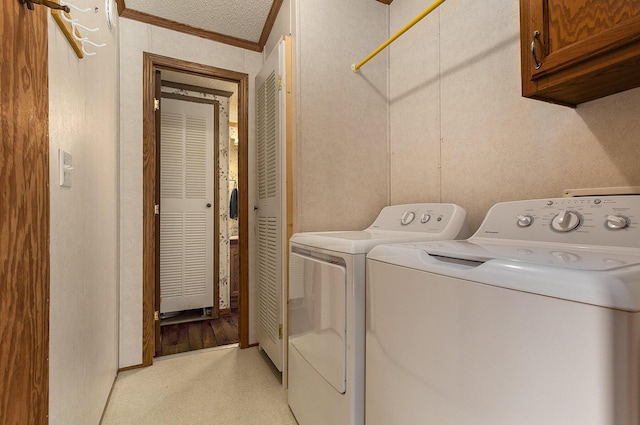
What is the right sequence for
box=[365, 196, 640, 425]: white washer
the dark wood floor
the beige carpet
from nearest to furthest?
box=[365, 196, 640, 425]: white washer → the beige carpet → the dark wood floor

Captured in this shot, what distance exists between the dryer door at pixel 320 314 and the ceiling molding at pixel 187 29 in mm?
1904

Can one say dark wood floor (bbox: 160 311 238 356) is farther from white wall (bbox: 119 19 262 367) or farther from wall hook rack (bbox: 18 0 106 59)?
wall hook rack (bbox: 18 0 106 59)

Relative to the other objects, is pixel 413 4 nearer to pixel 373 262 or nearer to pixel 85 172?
pixel 373 262

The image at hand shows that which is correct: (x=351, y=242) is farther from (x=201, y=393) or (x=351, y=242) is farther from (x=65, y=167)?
(x=201, y=393)

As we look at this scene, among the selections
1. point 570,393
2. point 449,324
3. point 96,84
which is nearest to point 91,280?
point 96,84

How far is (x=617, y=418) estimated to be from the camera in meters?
0.46

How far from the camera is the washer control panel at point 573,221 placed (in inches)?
33.2

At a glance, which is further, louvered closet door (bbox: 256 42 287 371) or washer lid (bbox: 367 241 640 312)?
louvered closet door (bbox: 256 42 287 371)

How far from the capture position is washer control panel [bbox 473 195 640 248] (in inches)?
33.2

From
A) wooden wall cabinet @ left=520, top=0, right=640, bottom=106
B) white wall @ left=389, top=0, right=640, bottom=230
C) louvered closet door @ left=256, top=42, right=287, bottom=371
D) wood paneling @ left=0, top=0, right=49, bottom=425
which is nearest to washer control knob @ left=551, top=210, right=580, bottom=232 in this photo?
white wall @ left=389, top=0, right=640, bottom=230

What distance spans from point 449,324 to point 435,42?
1586 millimetres

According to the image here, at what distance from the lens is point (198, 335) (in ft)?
9.12

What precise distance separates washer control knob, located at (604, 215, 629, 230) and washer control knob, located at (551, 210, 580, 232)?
0.23 feet

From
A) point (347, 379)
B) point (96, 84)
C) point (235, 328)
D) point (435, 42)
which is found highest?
point (435, 42)
